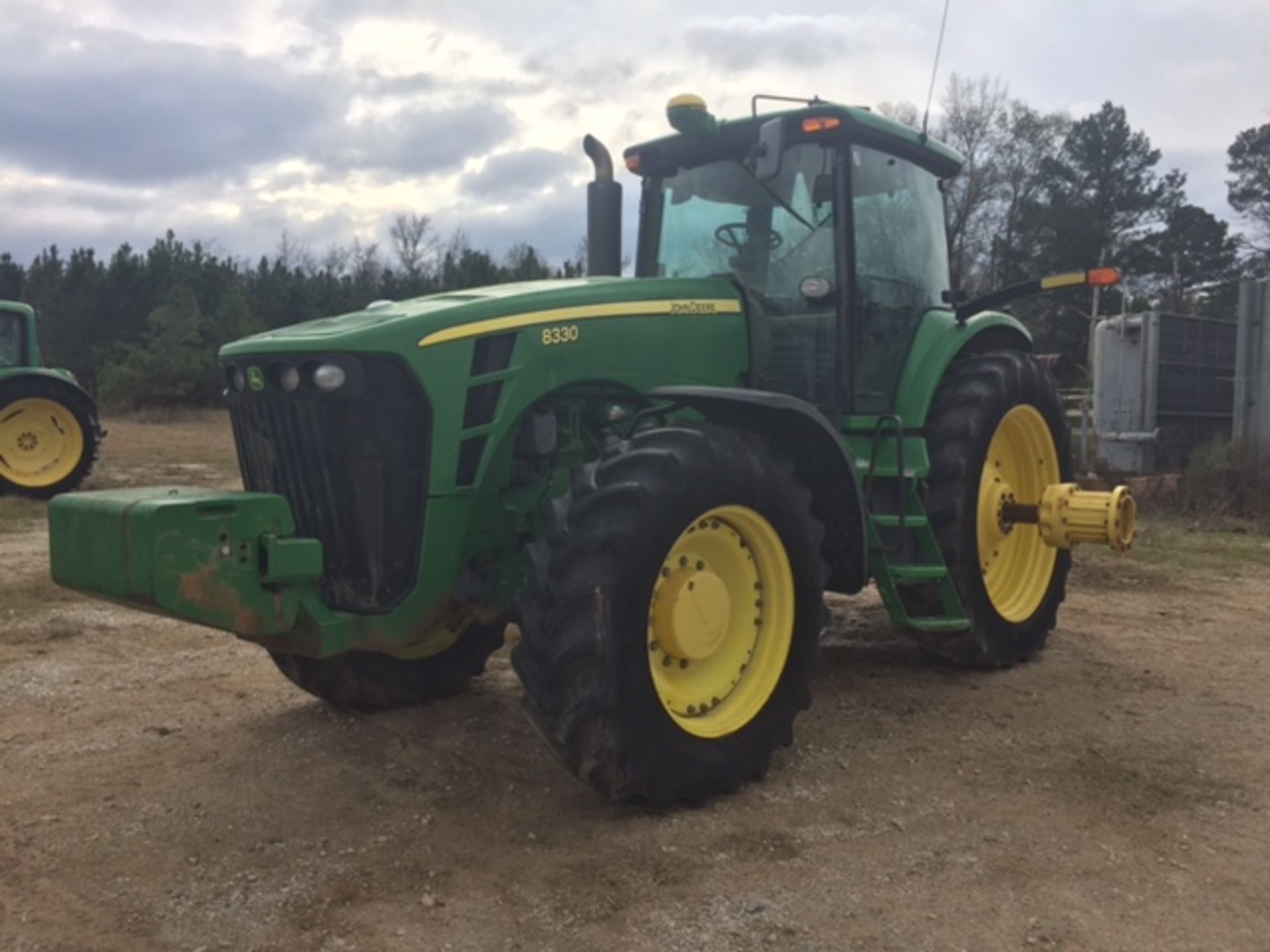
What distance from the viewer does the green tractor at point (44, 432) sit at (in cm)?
1288

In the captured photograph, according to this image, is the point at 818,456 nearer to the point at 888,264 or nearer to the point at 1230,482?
the point at 888,264

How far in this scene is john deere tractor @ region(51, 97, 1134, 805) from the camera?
3.39 meters

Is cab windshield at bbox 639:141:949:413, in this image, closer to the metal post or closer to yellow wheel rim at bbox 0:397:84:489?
the metal post

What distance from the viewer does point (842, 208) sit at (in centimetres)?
484

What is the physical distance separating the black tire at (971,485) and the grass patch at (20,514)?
30.3 feet

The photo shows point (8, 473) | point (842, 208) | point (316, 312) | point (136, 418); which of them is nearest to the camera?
point (842, 208)

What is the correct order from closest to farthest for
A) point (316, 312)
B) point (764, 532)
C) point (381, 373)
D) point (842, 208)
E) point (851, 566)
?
point (381, 373) → point (764, 532) → point (851, 566) → point (842, 208) → point (316, 312)

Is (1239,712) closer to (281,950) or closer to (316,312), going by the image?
(281,950)

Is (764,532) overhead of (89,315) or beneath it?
beneath

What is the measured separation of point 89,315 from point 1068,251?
31.4 meters

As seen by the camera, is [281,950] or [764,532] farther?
[764,532]

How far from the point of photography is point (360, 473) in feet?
12.1

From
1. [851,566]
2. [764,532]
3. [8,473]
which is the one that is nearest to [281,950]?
[764,532]

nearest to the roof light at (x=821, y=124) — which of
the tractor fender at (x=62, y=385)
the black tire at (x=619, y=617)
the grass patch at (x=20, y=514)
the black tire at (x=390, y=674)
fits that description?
the black tire at (x=619, y=617)
